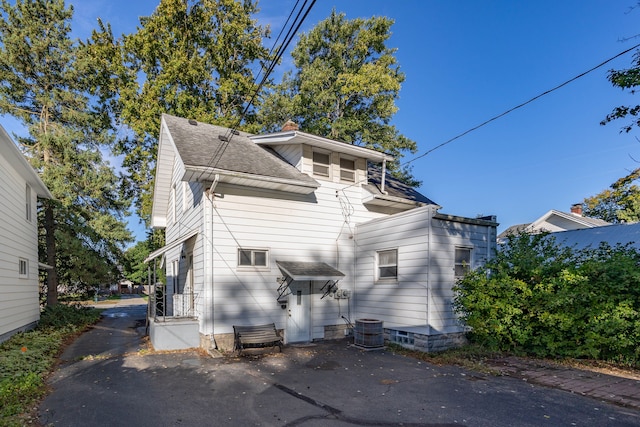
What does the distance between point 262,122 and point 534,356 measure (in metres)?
22.5

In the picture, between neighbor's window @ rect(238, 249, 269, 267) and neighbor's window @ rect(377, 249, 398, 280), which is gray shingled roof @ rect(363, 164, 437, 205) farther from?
neighbor's window @ rect(238, 249, 269, 267)

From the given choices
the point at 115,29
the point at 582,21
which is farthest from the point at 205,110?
the point at 582,21

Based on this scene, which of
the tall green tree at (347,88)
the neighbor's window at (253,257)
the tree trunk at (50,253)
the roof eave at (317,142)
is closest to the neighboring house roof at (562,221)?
the tall green tree at (347,88)

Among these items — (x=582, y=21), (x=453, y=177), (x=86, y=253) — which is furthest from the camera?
(x=86, y=253)

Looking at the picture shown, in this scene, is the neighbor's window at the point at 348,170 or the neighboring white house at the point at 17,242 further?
the neighbor's window at the point at 348,170

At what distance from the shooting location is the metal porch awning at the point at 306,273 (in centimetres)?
963

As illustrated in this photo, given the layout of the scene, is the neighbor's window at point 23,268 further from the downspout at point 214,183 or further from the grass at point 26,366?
the downspout at point 214,183

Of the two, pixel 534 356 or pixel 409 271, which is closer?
pixel 534 356

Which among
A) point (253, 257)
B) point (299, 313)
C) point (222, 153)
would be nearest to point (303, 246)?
point (253, 257)

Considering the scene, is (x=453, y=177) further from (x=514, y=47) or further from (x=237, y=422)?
(x=237, y=422)

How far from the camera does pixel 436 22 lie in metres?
11.9

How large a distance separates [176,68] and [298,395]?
20.6m

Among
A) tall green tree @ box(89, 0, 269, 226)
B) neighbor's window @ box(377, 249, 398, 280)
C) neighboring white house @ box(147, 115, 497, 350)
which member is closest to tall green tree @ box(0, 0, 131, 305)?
tall green tree @ box(89, 0, 269, 226)

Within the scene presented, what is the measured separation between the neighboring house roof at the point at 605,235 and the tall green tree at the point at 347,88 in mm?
11036
